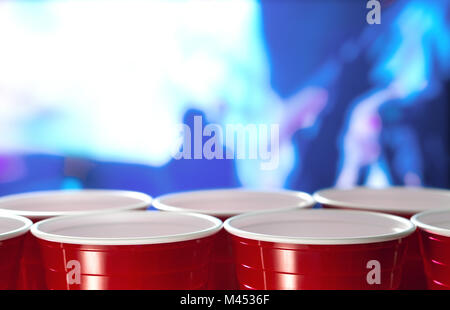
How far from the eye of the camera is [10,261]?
5.08 ft

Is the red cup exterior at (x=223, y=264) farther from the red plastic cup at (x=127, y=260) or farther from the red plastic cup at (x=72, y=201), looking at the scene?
the red plastic cup at (x=72, y=201)

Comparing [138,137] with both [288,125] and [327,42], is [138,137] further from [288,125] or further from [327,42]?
[327,42]

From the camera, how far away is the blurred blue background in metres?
2.46

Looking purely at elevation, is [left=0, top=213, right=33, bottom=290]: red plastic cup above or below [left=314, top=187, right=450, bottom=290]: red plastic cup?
below

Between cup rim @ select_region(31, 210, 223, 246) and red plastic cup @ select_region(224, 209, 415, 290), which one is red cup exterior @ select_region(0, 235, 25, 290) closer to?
cup rim @ select_region(31, 210, 223, 246)

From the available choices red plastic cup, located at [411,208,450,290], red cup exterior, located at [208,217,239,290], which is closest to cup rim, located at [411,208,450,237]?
red plastic cup, located at [411,208,450,290]

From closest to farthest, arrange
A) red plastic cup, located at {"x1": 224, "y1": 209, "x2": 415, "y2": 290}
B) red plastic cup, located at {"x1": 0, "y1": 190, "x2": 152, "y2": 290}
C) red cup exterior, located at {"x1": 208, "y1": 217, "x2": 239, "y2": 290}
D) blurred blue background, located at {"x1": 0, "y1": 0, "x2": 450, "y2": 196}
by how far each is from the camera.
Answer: red plastic cup, located at {"x1": 224, "y1": 209, "x2": 415, "y2": 290} → red cup exterior, located at {"x1": 208, "y1": 217, "x2": 239, "y2": 290} → red plastic cup, located at {"x1": 0, "y1": 190, "x2": 152, "y2": 290} → blurred blue background, located at {"x1": 0, "y1": 0, "x2": 450, "y2": 196}

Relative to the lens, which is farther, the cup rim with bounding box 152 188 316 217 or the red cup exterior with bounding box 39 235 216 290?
the cup rim with bounding box 152 188 316 217

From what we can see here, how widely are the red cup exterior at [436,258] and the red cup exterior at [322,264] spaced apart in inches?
3.6

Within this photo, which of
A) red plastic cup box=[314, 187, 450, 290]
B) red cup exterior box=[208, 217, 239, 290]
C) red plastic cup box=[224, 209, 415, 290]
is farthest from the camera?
red plastic cup box=[314, 187, 450, 290]

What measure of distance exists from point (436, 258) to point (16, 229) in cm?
114

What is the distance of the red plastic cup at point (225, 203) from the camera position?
180 cm

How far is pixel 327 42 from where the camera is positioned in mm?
2516

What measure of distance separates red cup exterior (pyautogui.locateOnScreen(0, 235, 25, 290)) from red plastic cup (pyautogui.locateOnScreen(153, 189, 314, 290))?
1.61 ft
